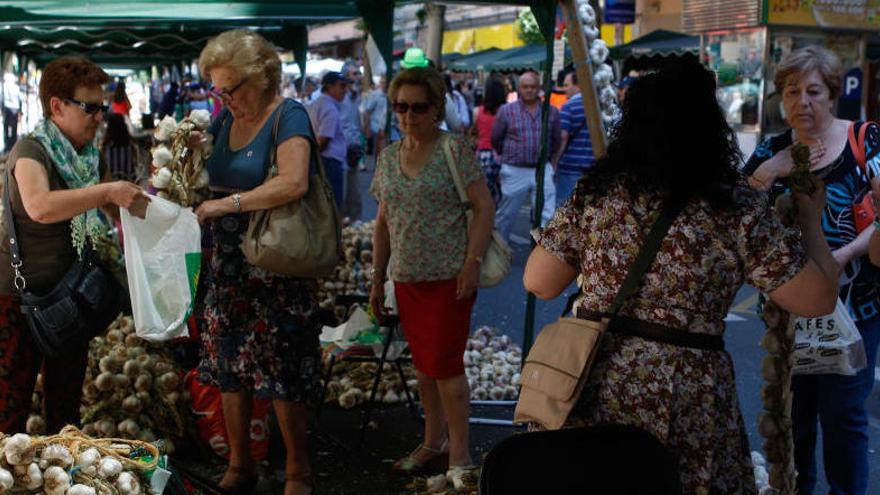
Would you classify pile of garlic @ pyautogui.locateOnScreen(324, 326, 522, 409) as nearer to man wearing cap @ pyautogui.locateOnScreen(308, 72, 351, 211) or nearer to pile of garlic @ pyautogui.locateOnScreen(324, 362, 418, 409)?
pile of garlic @ pyautogui.locateOnScreen(324, 362, 418, 409)

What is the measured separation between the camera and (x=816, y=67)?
3.44 meters

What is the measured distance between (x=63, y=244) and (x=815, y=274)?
2766mm

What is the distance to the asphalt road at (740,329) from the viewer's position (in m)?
5.59

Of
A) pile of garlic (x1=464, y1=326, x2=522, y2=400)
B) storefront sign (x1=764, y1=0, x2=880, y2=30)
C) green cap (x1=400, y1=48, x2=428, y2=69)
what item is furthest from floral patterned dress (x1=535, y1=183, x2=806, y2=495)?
storefront sign (x1=764, y1=0, x2=880, y2=30)

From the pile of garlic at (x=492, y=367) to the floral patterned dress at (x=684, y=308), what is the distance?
3.32m

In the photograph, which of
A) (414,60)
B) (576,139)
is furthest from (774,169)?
(576,139)

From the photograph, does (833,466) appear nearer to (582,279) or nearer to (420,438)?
(582,279)

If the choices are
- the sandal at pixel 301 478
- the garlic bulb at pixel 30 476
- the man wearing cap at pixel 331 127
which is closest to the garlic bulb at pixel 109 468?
the garlic bulb at pixel 30 476

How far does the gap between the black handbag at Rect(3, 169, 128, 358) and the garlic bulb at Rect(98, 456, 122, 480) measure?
4.65 ft

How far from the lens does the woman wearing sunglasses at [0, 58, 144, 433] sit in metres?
3.78

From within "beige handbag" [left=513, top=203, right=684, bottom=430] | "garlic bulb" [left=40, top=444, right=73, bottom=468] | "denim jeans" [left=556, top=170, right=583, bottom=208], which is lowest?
"denim jeans" [left=556, top=170, right=583, bottom=208]

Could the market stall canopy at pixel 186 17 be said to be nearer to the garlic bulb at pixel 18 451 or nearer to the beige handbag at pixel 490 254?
the beige handbag at pixel 490 254

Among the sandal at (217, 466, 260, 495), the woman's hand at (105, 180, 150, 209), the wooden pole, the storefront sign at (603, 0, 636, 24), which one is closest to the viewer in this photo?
the woman's hand at (105, 180, 150, 209)

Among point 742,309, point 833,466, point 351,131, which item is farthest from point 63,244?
point 351,131
